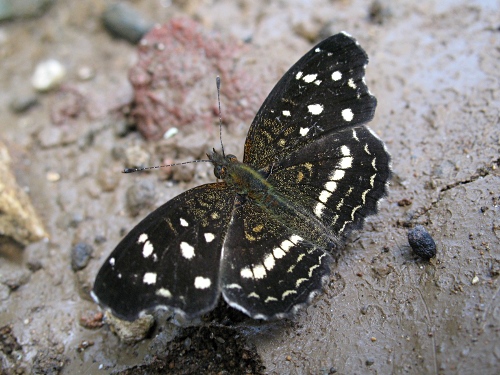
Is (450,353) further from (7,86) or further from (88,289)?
(7,86)

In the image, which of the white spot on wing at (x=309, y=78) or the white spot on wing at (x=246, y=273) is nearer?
the white spot on wing at (x=246, y=273)

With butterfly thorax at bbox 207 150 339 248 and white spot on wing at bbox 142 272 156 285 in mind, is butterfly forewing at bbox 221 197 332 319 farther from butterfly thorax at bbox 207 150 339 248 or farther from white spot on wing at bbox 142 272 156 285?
white spot on wing at bbox 142 272 156 285

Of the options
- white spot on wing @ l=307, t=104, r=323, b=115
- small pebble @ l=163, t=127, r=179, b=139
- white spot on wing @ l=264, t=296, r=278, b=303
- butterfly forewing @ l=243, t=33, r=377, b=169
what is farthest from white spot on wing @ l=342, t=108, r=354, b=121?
small pebble @ l=163, t=127, r=179, b=139

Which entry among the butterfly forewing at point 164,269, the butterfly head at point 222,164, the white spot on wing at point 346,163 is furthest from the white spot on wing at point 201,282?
the white spot on wing at point 346,163

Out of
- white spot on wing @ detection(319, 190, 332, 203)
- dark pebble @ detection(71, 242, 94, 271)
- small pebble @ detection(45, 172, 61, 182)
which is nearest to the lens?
white spot on wing @ detection(319, 190, 332, 203)

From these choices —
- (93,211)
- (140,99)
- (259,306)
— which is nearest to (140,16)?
(140,99)

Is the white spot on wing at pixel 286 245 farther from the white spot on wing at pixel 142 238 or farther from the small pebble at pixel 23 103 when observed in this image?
the small pebble at pixel 23 103

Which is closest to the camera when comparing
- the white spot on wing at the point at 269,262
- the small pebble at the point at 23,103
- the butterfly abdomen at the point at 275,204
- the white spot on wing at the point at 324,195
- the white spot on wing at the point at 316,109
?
the white spot on wing at the point at 269,262

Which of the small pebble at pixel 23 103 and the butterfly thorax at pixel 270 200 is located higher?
the butterfly thorax at pixel 270 200
